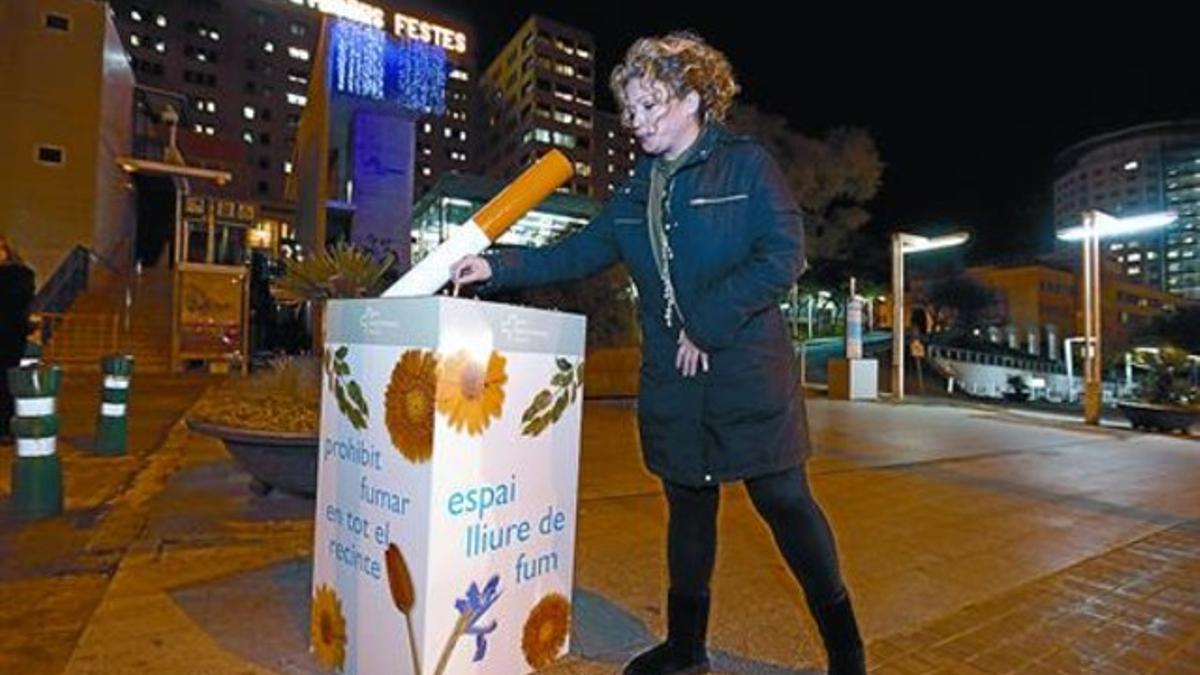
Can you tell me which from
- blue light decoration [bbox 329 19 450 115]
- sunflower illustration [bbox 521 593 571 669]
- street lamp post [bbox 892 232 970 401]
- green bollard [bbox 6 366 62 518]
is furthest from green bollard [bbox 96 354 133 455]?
blue light decoration [bbox 329 19 450 115]

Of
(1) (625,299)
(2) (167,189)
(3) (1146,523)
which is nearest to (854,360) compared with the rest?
(1) (625,299)

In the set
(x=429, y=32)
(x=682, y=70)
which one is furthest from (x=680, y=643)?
(x=429, y=32)

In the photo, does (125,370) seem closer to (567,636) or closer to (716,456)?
(567,636)

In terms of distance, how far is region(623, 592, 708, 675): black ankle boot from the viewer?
1.99 metres

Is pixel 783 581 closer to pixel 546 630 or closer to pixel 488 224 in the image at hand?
pixel 546 630

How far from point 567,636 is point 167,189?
24.9 metres

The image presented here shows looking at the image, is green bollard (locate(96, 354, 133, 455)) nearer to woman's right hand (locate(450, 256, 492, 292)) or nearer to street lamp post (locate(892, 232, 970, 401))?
woman's right hand (locate(450, 256, 492, 292))

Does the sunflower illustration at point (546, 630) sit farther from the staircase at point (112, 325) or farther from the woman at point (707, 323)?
the staircase at point (112, 325)

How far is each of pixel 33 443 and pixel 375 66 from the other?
17.6m

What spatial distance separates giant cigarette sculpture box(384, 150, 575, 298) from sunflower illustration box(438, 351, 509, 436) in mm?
381

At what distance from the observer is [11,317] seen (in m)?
5.59

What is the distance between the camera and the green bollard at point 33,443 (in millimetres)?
3785

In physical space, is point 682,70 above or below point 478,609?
above

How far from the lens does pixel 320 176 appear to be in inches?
712
